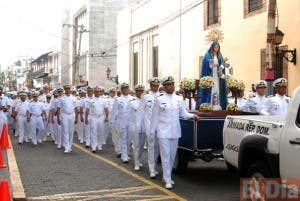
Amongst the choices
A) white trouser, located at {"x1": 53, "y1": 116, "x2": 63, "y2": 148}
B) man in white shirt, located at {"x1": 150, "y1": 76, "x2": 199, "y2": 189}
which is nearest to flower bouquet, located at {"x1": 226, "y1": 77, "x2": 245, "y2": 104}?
man in white shirt, located at {"x1": 150, "y1": 76, "x2": 199, "y2": 189}

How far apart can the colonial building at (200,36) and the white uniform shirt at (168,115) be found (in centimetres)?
302

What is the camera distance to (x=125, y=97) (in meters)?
13.8

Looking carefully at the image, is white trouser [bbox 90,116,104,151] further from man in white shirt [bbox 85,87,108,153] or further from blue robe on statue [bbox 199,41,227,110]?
blue robe on statue [bbox 199,41,227,110]

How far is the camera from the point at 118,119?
13570mm

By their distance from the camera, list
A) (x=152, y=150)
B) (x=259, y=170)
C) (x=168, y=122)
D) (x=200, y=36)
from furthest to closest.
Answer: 1. (x=200, y=36)
2. (x=152, y=150)
3. (x=168, y=122)
4. (x=259, y=170)

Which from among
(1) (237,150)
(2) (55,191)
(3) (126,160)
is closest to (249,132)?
(1) (237,150)

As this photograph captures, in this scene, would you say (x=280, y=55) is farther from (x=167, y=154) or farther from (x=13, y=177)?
(x=13, y=177)

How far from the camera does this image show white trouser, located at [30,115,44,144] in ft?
57.0

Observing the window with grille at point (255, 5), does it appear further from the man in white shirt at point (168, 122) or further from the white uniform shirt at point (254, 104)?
the man in white shirt at point (168, 122)

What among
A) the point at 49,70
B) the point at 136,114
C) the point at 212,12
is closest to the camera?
the point at 136,114

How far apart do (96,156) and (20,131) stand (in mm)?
5073

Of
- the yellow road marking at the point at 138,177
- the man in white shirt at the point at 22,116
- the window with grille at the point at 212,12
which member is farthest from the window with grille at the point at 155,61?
the yellow road marking at the point at 138,177

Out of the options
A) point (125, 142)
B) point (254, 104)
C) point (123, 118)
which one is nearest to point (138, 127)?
point (125, 142)

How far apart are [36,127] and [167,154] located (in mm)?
9430
